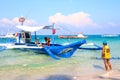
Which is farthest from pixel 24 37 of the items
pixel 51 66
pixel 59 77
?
pixel 59 77

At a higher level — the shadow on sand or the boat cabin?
the boat cabin

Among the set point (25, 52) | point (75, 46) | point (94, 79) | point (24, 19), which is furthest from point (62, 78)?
point (24, 19)

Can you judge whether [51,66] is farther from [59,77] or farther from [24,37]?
[24,37]

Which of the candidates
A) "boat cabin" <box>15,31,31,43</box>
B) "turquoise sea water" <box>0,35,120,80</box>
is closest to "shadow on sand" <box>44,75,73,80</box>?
"turquoise sea water" <box>0,35,120,80</box>

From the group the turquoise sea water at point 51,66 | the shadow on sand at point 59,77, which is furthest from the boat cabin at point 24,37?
the shadow on sand at point 59,77

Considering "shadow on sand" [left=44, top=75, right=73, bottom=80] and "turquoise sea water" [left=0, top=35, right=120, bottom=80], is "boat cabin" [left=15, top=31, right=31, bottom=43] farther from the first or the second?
"shadow on sand" [left=44, top=75, right=73, bottom=80]

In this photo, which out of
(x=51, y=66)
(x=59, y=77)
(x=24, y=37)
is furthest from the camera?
(x=24, y=37)

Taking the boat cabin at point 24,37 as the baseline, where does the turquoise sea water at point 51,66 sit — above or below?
below

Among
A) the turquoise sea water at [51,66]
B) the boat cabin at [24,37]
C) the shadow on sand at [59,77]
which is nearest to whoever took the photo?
the shadow on sand at [59,77]

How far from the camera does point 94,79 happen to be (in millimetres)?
8961

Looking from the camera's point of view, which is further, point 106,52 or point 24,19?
point 24,19

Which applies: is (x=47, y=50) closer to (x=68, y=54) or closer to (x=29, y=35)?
(x=68, y=54)

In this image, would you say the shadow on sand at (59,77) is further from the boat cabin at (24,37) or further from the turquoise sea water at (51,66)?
the boat cabin at (24,37)

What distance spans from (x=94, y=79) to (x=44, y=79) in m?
1.99
